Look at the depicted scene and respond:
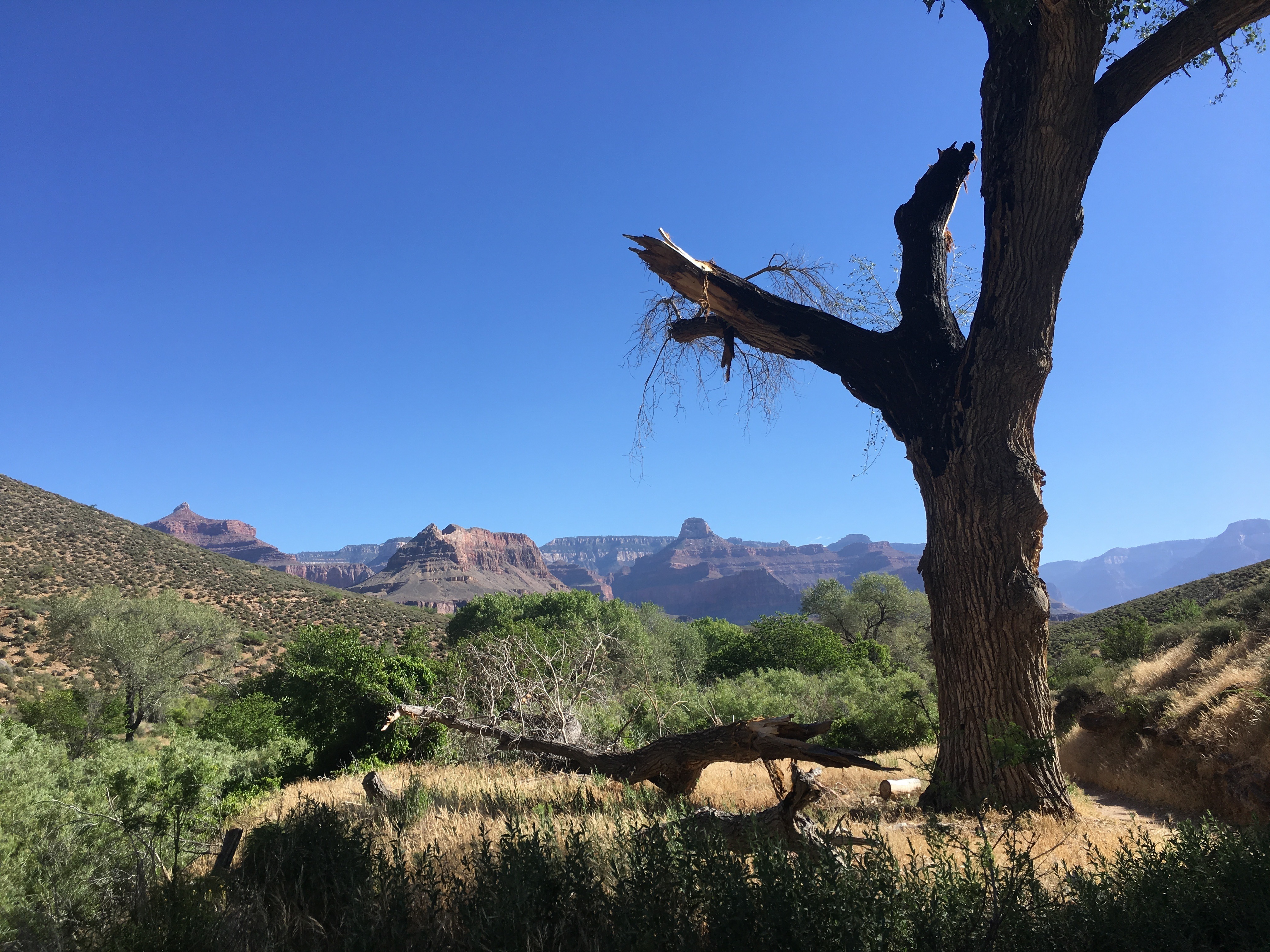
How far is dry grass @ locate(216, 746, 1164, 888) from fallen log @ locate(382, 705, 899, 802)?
214 mm

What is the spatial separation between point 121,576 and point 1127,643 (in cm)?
5604

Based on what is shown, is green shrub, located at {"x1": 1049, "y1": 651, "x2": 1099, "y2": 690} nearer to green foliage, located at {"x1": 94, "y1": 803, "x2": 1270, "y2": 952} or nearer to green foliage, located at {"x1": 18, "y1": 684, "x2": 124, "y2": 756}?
green foliage, located at {"x1": 94, "y1": 803, "x2": 1270, "y2": 952}

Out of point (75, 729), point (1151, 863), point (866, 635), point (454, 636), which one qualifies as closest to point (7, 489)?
point (454, 636)

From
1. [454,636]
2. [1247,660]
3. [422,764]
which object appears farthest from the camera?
[454,636]

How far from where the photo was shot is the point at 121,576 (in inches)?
1713

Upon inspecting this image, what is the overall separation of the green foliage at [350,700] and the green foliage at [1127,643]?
19640 millimetres

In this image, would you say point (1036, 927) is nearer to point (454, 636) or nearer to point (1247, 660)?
point (1247, 660)

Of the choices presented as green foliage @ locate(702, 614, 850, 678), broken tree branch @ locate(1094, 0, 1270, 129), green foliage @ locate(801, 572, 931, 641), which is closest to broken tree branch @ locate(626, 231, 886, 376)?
broken tree branch @ locate(1094, 0, 1270, 129)

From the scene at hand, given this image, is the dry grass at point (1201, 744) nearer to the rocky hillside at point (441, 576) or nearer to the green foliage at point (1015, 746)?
the green foliage at point (1015, 746)

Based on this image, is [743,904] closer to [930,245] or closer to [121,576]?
[930,245]

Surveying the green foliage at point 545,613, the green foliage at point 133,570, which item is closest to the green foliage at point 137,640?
the green foliage at point 133,570

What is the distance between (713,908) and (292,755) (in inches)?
646

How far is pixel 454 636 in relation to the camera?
4512 cm

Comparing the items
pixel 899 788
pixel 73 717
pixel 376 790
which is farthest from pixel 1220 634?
pixel 73 717
